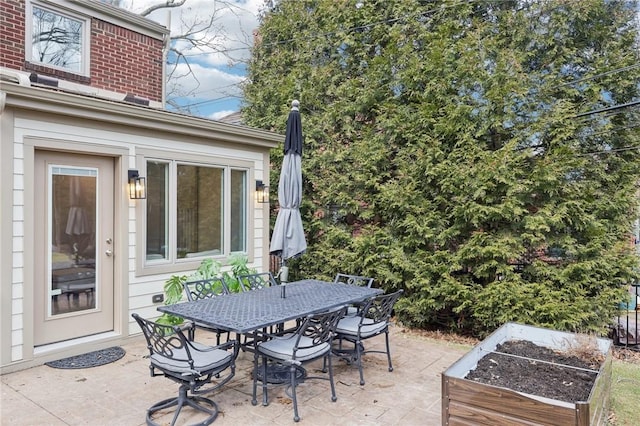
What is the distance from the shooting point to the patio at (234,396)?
3.29 meters

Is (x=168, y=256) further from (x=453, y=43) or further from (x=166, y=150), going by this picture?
(x=453, y=43)

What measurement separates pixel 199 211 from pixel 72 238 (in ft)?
5.76

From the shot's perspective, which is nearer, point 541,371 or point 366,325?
point 541,371

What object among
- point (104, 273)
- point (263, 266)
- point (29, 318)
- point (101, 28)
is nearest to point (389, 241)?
point (263, 266)

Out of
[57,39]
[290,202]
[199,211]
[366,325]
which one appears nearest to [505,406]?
A: [366,325]

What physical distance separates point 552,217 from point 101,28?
311 inches

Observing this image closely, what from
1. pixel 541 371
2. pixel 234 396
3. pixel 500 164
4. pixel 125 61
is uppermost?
pixel 125 61

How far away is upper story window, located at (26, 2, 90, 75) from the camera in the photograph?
6.71 meters

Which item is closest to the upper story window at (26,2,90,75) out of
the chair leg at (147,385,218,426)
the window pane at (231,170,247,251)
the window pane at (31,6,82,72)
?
the window pane at (31,6,82,72)

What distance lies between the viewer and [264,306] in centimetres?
387

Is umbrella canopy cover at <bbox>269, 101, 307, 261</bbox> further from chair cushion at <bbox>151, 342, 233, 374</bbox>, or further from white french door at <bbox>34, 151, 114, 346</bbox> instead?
white french door at <bbox>34, 151, 114, 346</bbox>

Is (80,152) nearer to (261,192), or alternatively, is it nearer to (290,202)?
(290,202)

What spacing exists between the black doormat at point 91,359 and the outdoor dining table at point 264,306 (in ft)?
4.46

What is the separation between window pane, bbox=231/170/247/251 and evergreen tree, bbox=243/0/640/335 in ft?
5.47
